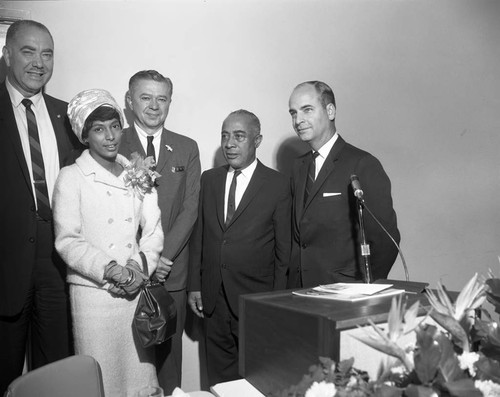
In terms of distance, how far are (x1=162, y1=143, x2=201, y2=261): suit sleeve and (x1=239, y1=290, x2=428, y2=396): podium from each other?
1.42m

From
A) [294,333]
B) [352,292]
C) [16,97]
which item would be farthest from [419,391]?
[16,97]

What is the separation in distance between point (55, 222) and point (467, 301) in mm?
1995

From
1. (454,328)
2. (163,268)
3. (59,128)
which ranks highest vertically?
(59,128)

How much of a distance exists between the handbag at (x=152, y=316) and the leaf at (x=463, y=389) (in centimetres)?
179

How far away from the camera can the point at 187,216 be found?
311 cm

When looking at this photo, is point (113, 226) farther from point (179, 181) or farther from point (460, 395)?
point (460, 395)

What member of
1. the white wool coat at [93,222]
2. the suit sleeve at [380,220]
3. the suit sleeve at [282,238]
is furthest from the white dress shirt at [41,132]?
the suit sleeve at [380,220]

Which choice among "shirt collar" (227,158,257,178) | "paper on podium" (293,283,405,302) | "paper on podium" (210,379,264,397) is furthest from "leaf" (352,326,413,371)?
"shirt collar" (227,158,257,178)

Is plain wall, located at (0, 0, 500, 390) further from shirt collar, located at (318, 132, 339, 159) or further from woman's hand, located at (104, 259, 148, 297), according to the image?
woman's hand, located at (104, 259, 148, 297)

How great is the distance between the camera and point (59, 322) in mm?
2783

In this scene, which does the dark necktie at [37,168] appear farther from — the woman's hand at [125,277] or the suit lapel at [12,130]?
the woman's hand at [125,277]

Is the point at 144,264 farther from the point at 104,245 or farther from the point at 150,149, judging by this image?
the point at 150,149

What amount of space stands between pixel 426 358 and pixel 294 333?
1.79 feet

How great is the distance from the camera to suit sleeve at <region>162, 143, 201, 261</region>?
2.99 meters
